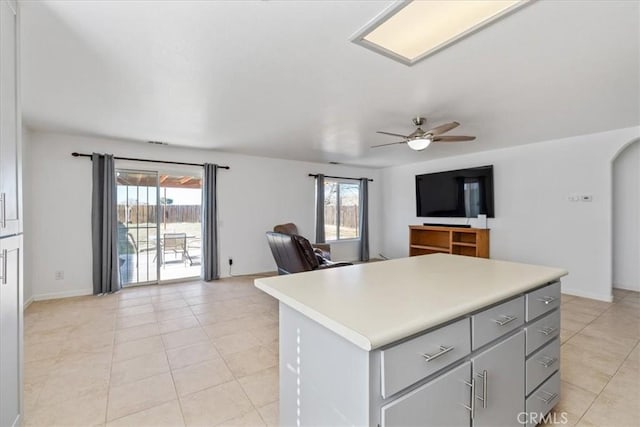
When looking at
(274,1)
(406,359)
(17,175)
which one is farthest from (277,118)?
(406,359)

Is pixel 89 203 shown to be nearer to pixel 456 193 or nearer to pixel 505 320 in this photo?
pixel 505 320

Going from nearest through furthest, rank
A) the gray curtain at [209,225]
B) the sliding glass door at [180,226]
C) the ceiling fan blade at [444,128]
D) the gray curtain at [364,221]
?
the ceiling fan blade at [444,128], the sliding glass door at [180,226], the gray curtain at [209,225], the gray curtain at [364,221]

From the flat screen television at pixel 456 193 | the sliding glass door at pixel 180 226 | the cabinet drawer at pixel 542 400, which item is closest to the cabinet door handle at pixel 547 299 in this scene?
the cabinet drawer at pixel 542 400

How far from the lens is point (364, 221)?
6.99 metres

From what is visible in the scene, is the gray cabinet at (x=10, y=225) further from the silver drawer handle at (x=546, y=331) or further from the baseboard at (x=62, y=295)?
the baseboard at (x=62, y=295)

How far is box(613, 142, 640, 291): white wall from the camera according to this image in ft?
14.3

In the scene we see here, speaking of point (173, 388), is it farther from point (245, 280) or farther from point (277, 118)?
point (245, 280)

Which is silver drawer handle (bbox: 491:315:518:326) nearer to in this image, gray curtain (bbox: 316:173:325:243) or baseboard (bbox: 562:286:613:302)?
baseboard (bbox: 562:286:613:302)

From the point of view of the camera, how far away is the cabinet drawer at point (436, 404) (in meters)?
0.96

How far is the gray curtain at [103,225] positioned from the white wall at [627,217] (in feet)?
25.2

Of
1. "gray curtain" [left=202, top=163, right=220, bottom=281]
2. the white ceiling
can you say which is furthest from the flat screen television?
"gray curtain" [left=202, top=163, right=220, bottom=281]

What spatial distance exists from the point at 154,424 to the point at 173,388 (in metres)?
0.35

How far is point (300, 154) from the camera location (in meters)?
5.52

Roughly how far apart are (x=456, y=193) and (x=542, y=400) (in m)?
4.40
